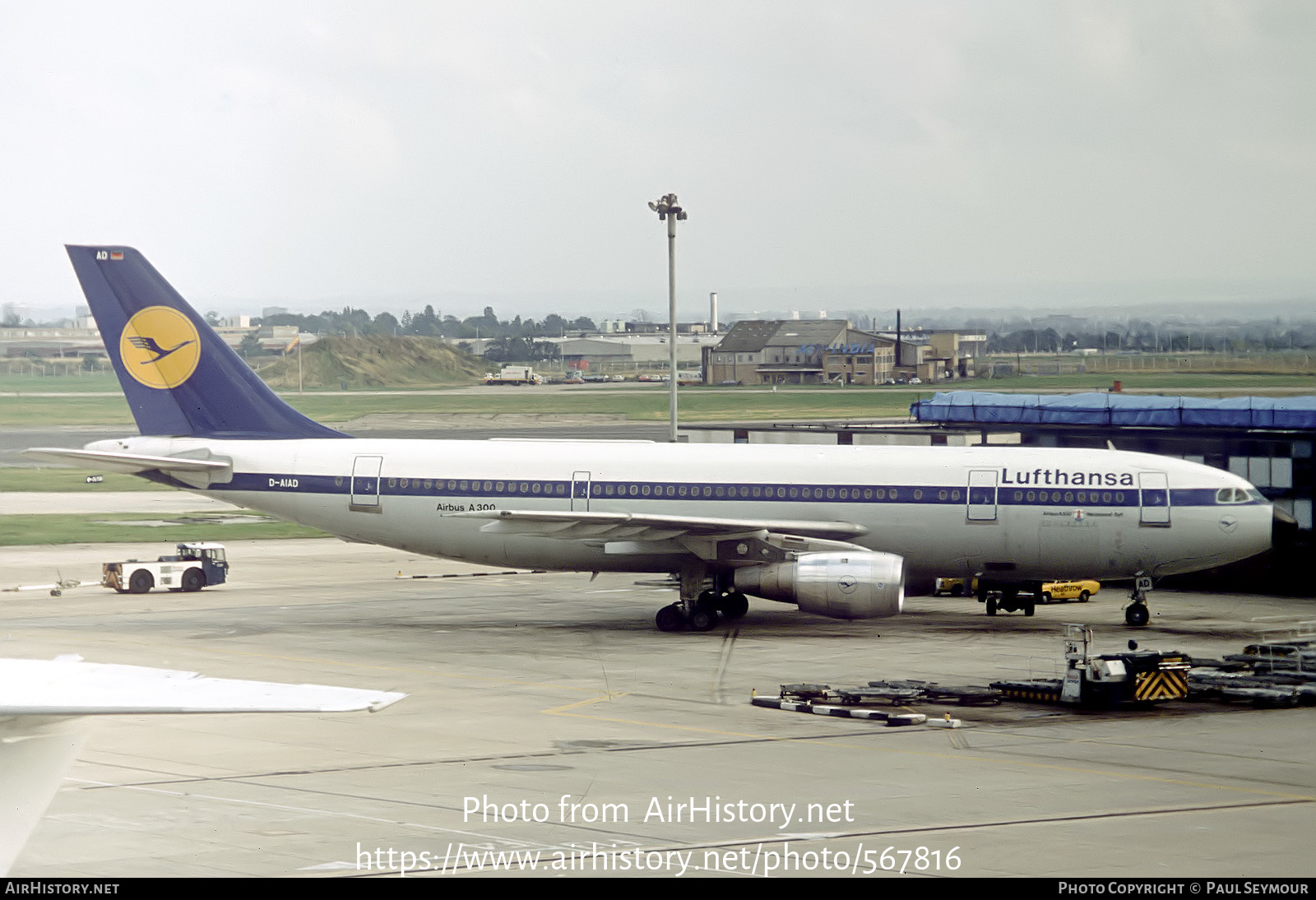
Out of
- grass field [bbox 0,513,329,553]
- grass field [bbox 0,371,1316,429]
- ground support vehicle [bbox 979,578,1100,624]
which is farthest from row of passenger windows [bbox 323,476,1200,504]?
grass field [bbox 0,371,1316,429]

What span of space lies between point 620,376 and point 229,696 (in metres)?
186

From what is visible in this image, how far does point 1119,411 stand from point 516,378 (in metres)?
136

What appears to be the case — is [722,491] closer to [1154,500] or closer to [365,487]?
[365,487]

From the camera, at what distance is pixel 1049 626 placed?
38.2 m

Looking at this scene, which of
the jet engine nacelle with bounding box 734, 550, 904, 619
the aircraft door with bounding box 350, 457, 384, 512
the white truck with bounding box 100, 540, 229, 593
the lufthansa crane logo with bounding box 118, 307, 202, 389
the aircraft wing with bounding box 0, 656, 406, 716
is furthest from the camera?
the white truck with bounding box 100, 540, 229, 593

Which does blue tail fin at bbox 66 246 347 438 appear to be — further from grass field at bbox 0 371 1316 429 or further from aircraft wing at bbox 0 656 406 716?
grass field at bbox 0 371 1316 429

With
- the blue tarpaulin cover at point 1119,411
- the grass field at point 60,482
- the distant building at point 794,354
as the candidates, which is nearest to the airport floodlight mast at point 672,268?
the blue tarpaulin cover at point 1119,411

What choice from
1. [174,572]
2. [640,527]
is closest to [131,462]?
[174,572]

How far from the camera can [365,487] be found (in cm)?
3834

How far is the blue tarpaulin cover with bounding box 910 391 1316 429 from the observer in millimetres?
45188

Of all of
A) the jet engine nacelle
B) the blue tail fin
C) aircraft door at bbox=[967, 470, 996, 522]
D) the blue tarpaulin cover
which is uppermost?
the blue tail fin

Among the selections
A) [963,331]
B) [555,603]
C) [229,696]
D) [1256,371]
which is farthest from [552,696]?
[963,331]

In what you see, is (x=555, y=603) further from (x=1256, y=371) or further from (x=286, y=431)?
(x=1256, y=371)

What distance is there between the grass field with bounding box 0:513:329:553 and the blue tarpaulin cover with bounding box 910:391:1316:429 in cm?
2577
